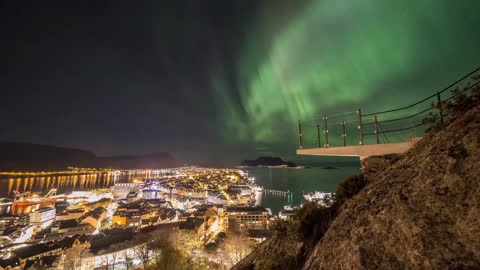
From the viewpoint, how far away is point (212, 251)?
55.9 ft

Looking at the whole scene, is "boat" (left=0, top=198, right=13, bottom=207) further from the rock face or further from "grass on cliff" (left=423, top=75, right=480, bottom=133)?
"grass on cliff" (left=423, top=75, right=480, bottom=133)

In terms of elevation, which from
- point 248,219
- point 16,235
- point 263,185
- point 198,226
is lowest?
point 263,185

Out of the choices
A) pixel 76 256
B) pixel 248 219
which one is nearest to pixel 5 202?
pixel 76 256

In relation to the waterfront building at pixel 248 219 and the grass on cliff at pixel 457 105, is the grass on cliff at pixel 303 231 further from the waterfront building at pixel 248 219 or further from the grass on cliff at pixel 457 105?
the waterfront building at pixel 248 219

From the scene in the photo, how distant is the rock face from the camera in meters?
2.09

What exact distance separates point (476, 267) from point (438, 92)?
397cm

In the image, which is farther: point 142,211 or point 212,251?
point 142,211

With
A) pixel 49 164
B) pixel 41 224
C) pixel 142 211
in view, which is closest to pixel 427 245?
pixel 142 211

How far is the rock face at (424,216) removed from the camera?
6.87 ft

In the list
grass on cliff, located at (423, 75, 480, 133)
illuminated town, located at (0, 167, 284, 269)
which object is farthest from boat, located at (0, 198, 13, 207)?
grass on cliff, located at (423, 75, 480, 133)

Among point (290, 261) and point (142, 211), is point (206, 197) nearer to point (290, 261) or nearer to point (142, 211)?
point (142, 211)

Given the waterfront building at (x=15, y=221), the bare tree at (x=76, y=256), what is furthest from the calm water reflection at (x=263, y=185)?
the waterfront building at (x=15, y=221)

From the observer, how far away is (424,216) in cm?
239

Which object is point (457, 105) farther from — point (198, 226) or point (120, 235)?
point (120, 235)
